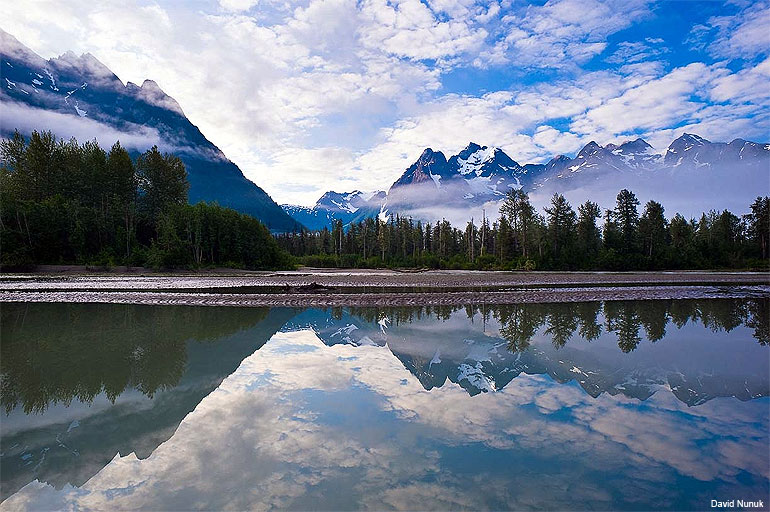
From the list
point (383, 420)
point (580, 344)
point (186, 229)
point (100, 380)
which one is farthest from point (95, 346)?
point (186, 229)

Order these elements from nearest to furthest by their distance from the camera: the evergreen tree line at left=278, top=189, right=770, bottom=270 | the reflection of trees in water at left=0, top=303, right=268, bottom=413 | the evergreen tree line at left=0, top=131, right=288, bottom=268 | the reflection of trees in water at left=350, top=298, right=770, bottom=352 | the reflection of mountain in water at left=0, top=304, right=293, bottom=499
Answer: the reflection of mountain in water at left=0, top=304, right=293, bottom=499
the reflection of trees in water at left=0, top=303, right=268, bottom=413
the reflection of trees in water at left=350, top=298, right=770, bottom=352
the evergreen tree line at left=0, top=131, right=288, bottom=268
the evergreen tree line at left=278, top=189, right=770, bottom=270

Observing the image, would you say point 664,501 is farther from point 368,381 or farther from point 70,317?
point 70,317

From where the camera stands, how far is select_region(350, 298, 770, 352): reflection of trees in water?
13.5 metres

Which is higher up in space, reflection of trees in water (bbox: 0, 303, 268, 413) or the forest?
the forest

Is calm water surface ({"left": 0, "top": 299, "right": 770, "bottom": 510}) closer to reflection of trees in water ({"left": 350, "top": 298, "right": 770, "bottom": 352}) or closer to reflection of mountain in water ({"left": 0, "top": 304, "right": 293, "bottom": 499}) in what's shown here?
reflection of mountain in water ({"left": 0, "top": 304, "right": 293, "bottom": 499})

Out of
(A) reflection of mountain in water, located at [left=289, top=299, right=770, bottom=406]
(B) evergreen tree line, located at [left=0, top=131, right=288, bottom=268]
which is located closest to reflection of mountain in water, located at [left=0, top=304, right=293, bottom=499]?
(A) reflection of mountain in water, located at [left=289, top=299, right=770, bottom=406]

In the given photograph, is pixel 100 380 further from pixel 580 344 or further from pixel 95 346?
pixel 580 344

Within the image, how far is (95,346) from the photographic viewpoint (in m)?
11.7

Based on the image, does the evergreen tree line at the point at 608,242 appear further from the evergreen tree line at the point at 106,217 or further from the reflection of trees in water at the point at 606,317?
the reflection of trees in water at the point at 606,317

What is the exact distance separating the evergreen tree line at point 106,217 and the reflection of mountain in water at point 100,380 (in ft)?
137

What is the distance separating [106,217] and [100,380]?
59741 mm

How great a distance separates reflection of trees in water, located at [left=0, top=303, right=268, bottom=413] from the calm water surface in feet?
0.26

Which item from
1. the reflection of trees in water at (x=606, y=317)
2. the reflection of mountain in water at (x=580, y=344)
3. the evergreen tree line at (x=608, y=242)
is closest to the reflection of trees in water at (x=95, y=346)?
the reflection of mountain in water at (x=580, y=344)

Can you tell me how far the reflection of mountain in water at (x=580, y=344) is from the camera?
8.52m
